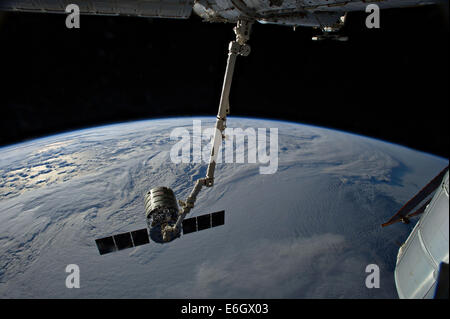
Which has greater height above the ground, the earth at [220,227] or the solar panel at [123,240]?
the solar panel at [123,240]

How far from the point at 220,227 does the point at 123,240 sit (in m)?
12.3

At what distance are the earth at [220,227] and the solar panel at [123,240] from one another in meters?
6.53

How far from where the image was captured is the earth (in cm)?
895

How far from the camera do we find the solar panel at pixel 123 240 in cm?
344

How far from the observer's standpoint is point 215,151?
11.0ft

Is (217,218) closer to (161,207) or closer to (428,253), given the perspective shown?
(161,207)

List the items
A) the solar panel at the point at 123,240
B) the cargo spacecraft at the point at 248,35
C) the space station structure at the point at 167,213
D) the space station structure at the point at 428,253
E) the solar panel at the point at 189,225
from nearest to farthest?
the cargo spacecraft at the point at 248,35 < the space station structure at the point at 428,253 < the space station structure at the point at 167,213 < the solar panel at the point at 123,240 < the solar panel at the point at 189,225

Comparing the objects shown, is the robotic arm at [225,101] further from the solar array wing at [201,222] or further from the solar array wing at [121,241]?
the solar array wing at [121,241]

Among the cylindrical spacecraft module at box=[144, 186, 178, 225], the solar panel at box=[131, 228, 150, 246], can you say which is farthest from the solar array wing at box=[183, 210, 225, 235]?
the solar panel at box=[131, 228, 150, 246]

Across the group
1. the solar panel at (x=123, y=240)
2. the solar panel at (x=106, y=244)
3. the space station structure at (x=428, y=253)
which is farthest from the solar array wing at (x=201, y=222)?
the space station structure at (x=428, y=253)

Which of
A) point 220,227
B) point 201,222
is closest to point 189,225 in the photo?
point 201,222

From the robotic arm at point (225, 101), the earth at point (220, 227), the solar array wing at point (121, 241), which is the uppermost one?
the robotic arm at point (225, 101)

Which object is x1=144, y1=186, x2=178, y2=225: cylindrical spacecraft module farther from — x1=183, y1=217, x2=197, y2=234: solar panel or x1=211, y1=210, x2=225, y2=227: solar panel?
x1=211, y1=210, x2=225, y2=227: solar panel

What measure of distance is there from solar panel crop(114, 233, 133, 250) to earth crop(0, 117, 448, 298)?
21.4 feet
